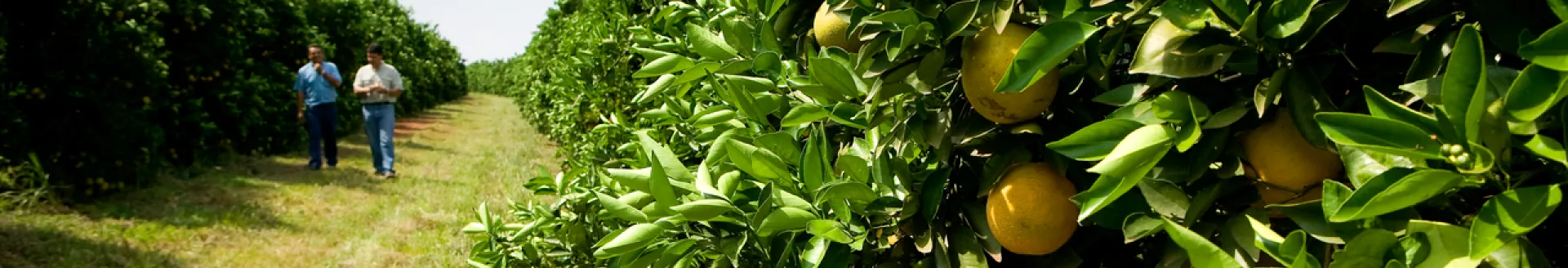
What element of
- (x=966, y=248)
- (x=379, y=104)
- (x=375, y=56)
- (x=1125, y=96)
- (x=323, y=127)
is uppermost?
(x=1125, y=96)

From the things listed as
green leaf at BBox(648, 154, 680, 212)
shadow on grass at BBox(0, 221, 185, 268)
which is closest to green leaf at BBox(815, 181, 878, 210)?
green leaf at BBox(648, 154, 680, 212)

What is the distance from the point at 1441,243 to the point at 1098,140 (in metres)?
0.27

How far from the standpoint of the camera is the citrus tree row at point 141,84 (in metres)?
5.86

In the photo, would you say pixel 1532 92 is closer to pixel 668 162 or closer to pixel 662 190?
pixel 662 190

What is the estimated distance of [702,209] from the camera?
3.87 feet

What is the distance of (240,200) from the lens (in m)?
6.73

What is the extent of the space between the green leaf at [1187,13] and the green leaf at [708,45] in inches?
31.5

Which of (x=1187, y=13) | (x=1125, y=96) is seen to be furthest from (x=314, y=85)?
(x=1187, y=13)

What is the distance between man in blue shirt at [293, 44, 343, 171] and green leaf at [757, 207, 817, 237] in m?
8.94

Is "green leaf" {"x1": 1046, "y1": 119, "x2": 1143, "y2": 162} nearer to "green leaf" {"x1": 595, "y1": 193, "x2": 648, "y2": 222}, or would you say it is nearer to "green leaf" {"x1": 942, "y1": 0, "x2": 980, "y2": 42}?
"green leaf" {"x1": 942, "y1": 0, "x2": 980, "y2": 42}

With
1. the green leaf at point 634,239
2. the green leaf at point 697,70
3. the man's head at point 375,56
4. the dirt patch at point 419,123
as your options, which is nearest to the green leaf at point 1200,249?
the green leaf at point 634,239

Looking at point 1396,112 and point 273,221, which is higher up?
point 1396,112

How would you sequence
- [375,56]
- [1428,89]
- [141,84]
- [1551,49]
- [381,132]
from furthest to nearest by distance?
[375,56] → [381,132] → [141,84] → [1428,89] → [1551,49]

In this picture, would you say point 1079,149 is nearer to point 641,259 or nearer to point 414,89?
point 641,259
